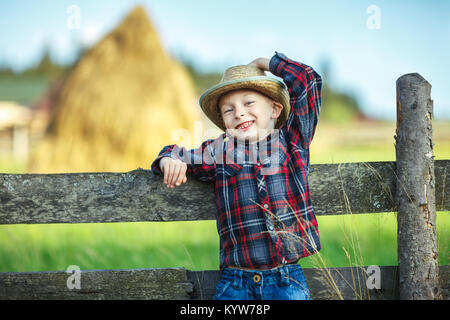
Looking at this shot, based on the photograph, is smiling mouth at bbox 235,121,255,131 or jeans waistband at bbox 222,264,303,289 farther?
smiling mouth at bbox 235,121,255,131

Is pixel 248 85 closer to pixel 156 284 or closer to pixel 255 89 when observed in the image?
pixel 255 89

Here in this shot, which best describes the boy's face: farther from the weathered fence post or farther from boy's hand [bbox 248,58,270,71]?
the weathered fence post

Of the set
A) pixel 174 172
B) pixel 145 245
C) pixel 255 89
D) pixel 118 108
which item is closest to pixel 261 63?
pixel 255 89

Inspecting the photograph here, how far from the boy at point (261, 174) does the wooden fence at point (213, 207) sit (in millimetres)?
162

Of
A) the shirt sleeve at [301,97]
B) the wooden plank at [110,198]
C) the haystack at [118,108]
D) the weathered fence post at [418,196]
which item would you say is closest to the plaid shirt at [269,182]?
the shirt sleeve at [301,97]

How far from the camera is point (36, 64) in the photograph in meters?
48.0

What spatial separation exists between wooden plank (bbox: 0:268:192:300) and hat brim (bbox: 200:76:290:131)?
3.02 ft

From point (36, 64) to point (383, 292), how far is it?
51.3m

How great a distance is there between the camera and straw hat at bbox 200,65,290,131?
7.45ft

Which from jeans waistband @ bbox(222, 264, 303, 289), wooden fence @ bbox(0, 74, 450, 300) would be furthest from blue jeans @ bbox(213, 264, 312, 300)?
wooden fence @ bbox(0, 74, 450, 300)
